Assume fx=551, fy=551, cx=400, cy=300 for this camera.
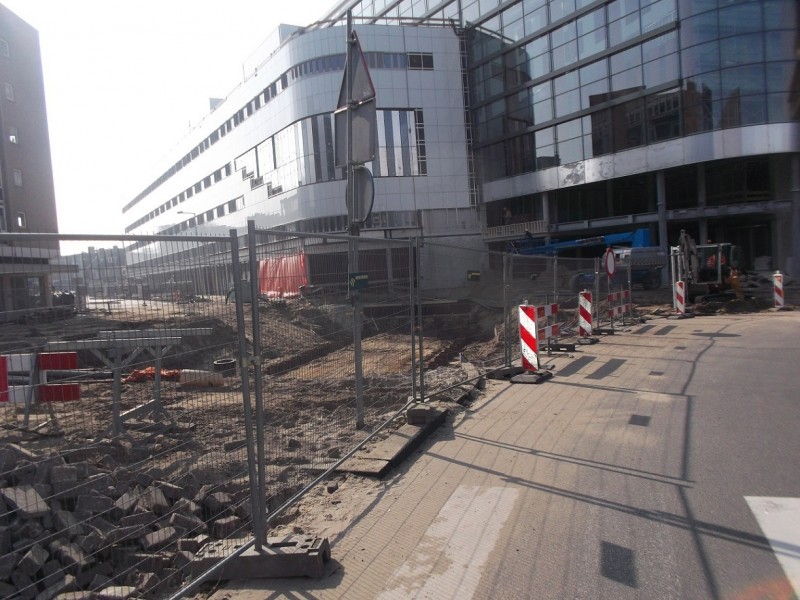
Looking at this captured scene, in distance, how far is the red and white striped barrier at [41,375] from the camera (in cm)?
282

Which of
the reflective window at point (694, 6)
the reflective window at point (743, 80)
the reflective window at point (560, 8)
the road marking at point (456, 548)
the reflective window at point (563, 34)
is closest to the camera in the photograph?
the road marking at point (456, 548)

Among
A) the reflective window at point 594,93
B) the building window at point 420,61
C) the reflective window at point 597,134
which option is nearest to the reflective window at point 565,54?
the reflective window at point 594,93

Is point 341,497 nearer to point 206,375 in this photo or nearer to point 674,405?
point 206,375

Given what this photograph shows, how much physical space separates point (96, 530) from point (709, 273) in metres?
24.2

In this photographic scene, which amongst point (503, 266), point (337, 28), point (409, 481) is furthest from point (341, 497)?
point (337, 28)

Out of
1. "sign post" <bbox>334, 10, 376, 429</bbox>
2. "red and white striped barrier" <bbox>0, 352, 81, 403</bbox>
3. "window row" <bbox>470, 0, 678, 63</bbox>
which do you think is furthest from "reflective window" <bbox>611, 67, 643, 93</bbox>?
"red and white striped barrier" <bbox>0, 352, 81, 403</bbox>

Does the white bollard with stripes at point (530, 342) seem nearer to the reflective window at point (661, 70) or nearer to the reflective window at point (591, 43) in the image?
the reflective window at point (661, 70)

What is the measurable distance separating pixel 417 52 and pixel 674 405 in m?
41.3

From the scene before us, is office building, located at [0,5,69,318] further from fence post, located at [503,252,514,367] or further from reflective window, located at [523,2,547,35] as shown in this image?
reflective window, located at [523,2,547,35]

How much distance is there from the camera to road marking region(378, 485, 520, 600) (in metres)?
3.20

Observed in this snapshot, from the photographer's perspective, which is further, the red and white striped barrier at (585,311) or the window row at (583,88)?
the window row at (583,88)

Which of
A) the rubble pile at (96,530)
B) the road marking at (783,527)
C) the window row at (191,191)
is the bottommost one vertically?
the road marking at (783,527)

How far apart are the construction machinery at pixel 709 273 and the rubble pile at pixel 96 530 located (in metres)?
21.4

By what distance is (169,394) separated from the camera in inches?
189
